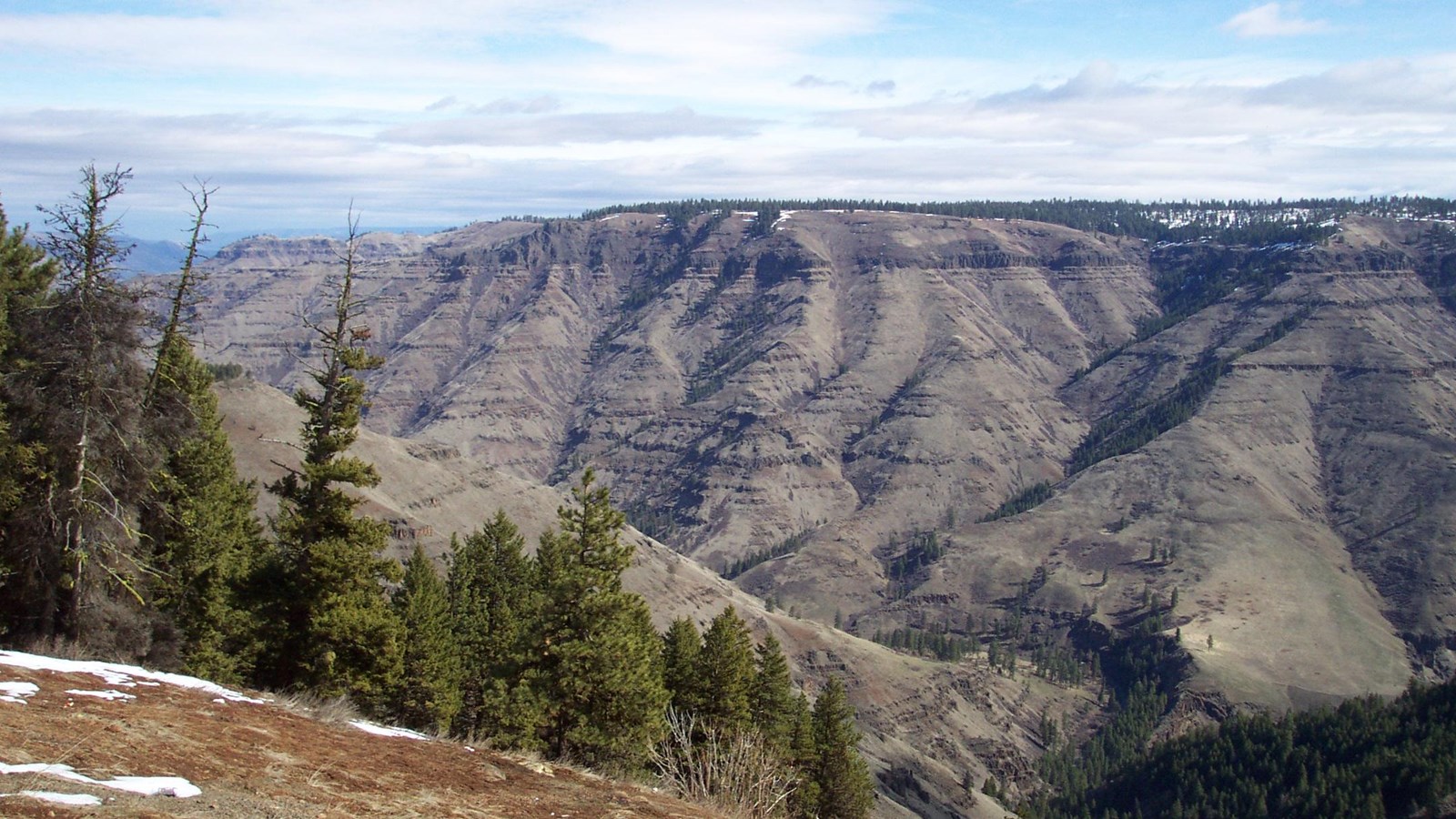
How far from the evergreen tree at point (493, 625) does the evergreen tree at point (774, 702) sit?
11.4 m

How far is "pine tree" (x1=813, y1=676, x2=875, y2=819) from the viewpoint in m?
52.7

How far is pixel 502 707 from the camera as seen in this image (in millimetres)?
38188

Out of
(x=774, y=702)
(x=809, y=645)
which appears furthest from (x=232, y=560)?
(x=809, y=645)

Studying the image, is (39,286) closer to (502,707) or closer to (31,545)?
(31,545)

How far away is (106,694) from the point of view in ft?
66.5

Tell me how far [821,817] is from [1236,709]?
492 ft

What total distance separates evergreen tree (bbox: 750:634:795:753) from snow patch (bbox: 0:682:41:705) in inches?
1243

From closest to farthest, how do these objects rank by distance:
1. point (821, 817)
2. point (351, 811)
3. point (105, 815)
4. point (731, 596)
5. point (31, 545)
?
1. point (105, 815)
2. point (351, 811)
3. point (31, 545)
4. point (821, 817)
5. point (731, 596)

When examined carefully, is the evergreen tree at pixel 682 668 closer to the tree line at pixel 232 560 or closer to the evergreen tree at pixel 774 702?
the tree line at pixel 232 560

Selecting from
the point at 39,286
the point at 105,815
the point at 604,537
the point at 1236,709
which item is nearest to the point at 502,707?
the point at 604,537

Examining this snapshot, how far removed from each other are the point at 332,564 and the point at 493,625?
63.9 feet

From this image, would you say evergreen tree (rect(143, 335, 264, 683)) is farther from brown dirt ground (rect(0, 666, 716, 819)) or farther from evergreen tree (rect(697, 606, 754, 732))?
evergreen tree (rect(697, 606, 754, 732))

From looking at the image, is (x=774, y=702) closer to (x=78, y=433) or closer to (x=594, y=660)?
(x=594, y=660)

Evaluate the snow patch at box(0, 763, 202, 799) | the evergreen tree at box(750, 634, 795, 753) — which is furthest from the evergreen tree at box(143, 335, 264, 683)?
the snow patch at box(0, 763, 202, 799)
